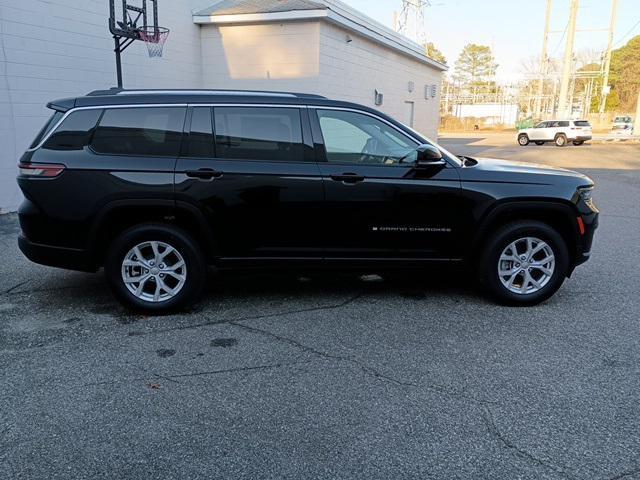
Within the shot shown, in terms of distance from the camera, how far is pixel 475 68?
297 feet

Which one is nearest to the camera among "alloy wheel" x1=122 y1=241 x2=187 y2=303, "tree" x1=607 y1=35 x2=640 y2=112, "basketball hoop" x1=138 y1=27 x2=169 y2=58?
"alloy wheel" x1=122 y1=241 x2=187 y2=303

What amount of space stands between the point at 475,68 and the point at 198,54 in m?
85.2

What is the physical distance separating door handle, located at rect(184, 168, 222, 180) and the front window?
1034mm

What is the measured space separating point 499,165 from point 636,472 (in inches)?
128

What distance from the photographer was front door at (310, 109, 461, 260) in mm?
4867

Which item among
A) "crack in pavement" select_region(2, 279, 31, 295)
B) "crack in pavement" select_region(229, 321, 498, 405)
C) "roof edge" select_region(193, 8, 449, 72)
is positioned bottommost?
"crack in pavement" select_region(2, 279, 31, 295)

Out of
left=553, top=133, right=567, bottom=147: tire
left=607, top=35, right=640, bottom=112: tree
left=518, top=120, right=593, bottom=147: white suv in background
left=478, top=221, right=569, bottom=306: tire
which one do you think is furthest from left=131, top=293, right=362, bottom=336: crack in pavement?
left=607, top=35, right=640, bottom=112: tree

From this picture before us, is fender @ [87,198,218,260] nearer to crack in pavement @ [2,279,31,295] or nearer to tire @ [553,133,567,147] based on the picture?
crack in pavement @ [2,279,31,295]

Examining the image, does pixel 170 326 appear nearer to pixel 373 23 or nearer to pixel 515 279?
pixel 515 279

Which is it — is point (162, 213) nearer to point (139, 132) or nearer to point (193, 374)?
point (139, 132)

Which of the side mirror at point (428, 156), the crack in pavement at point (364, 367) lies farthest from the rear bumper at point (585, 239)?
the crack in pavement at point (364, 367)

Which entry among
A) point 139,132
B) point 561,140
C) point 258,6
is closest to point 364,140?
point 139,132

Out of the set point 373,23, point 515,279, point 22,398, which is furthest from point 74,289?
point 373,23

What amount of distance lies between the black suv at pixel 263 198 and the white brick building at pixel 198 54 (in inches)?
217
